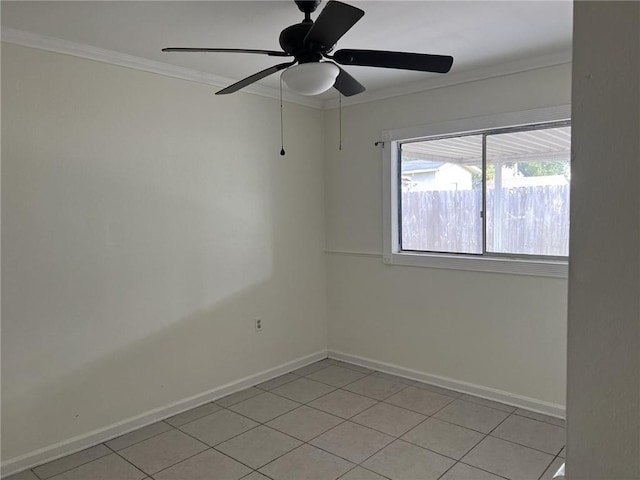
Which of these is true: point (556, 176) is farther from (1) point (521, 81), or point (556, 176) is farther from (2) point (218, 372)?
(2) point (218, 372)

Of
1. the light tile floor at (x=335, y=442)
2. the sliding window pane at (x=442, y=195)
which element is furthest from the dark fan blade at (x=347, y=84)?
the light tile floor at (x=335, y=442)

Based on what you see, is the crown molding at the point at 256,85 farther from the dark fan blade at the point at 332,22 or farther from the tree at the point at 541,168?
the dark fan blade at the point at 332,22

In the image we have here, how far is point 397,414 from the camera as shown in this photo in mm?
3275

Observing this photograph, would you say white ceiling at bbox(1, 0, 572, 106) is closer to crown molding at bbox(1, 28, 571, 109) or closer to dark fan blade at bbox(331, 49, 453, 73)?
crown molding at bbox(1, 28, 571, 109)

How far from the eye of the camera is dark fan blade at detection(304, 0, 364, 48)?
65.2 inches

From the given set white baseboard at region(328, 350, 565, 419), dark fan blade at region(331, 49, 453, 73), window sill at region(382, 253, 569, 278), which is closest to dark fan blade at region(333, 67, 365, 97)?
dark fan blade at region(331, 49, 453, 73)

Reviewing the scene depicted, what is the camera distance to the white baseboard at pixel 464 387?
128 inches

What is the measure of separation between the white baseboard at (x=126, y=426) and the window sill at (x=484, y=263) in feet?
4.60

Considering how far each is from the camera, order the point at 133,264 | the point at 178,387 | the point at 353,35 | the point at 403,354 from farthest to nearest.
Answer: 1. the point at 403,354
2. the point at 178,387
3. the point at 133,264
4. the point at 353,35

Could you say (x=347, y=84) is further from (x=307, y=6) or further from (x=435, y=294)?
(x=435, y=294)

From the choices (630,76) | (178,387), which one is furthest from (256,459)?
(630,76)

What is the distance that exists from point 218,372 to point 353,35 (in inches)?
103

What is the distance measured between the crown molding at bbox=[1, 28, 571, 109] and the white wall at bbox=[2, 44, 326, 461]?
58mm

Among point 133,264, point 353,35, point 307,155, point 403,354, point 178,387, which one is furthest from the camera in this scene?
point 307,155
